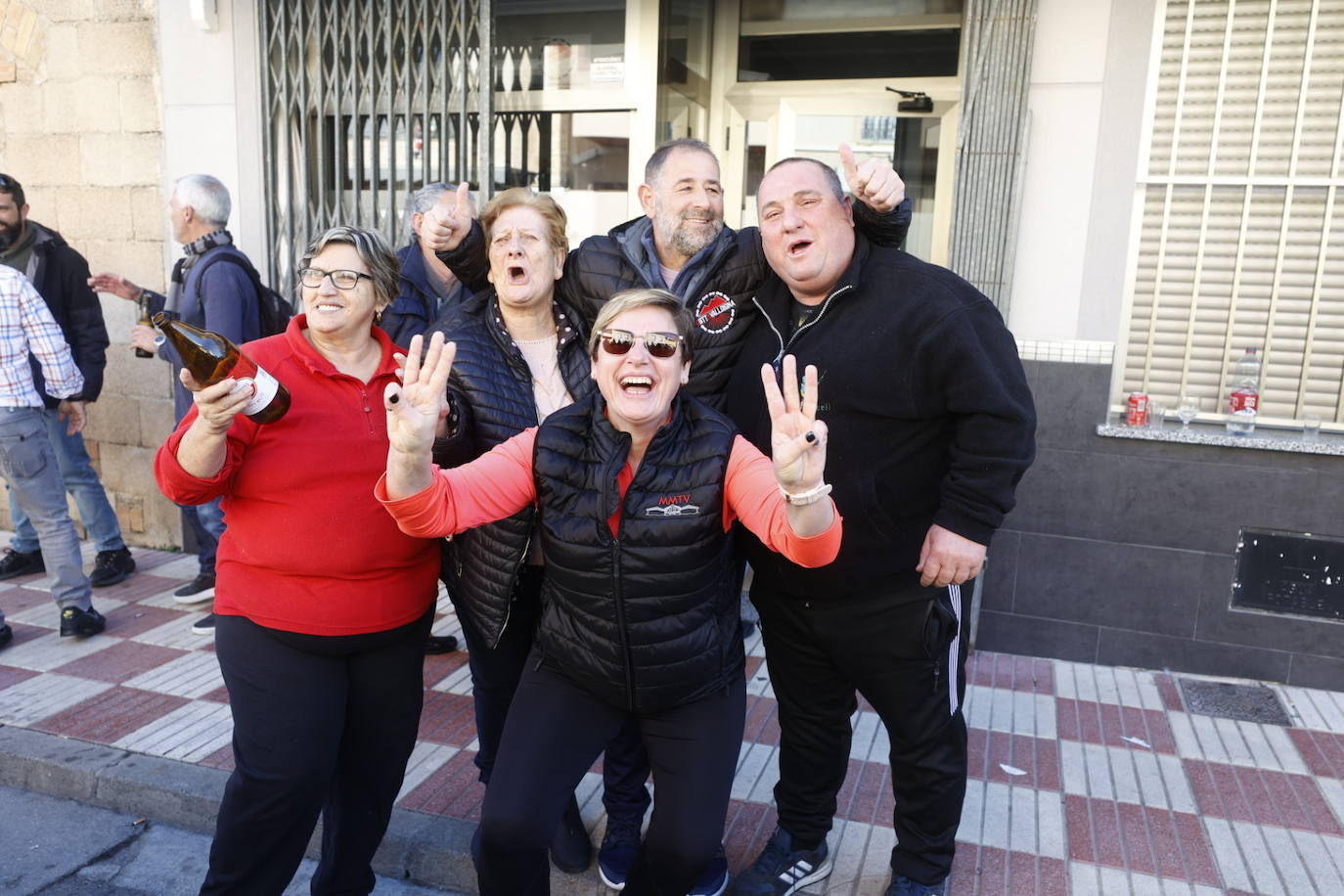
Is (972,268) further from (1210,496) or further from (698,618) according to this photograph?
(698,618)

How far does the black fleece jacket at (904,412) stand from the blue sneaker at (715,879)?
3.02ft

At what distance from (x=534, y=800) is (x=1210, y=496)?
360 cm

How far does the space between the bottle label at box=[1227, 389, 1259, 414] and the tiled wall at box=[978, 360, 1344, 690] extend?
215mm

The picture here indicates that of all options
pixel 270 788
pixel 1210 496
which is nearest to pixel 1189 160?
pixel 1210 496

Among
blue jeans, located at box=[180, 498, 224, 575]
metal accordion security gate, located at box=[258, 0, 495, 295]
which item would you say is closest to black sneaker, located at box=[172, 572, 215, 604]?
blue jeans, located at box=[180, 498, 224, 575]

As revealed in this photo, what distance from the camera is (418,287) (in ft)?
11.9

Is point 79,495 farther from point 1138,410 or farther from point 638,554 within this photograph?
point 1138,410

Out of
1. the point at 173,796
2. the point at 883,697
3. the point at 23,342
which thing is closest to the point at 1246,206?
the point at 883,697

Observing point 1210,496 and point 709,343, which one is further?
point 1210,496

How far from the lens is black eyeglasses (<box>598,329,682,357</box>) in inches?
85.5

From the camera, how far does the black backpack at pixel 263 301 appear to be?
440 cm

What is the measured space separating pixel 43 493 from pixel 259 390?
10.5 ft

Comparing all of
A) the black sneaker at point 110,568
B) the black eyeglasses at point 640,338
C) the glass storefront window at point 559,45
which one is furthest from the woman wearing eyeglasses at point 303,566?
the black sneaker at point 110,568

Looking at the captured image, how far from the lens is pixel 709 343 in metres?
2.72
